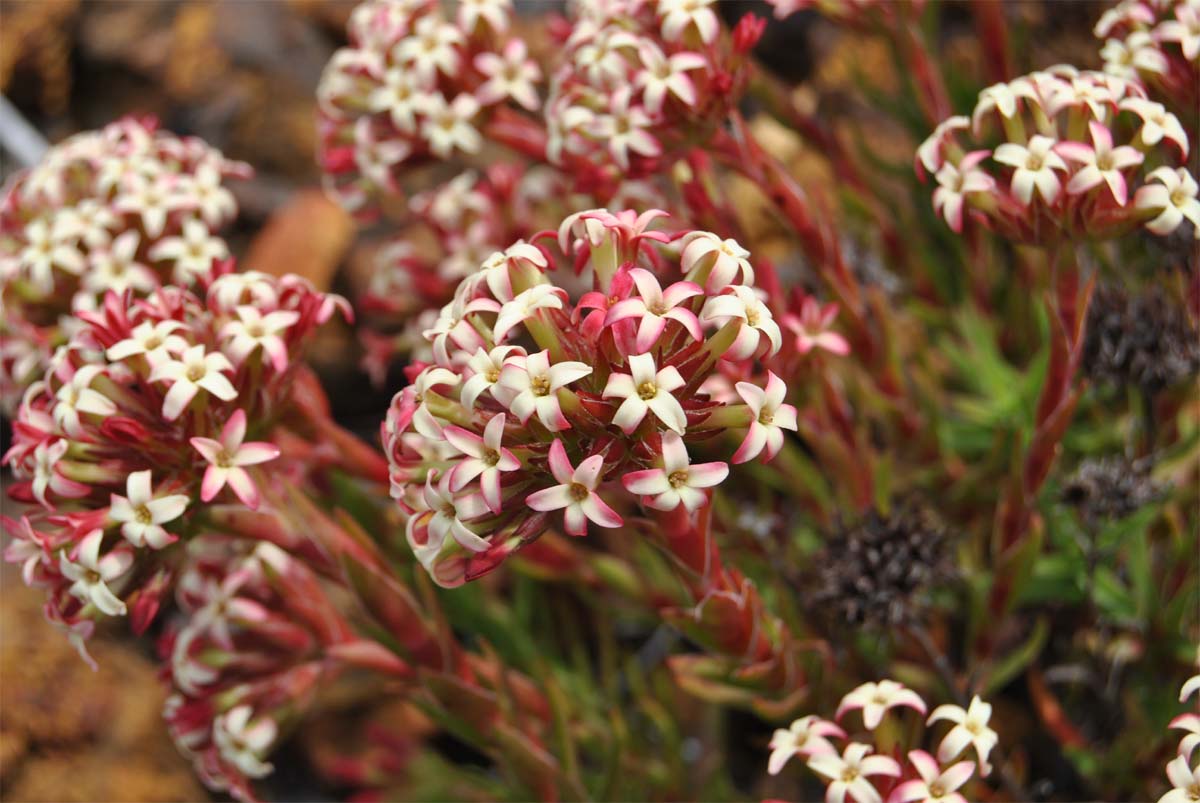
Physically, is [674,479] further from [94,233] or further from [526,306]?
[94,233]

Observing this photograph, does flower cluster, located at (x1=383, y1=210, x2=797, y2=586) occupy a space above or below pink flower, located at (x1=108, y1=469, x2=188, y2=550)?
above

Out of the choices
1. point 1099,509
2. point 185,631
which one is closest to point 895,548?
Answer: point 1099,509

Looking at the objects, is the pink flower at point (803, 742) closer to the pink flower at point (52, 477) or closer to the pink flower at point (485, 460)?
the pink flower at point (485, 460)

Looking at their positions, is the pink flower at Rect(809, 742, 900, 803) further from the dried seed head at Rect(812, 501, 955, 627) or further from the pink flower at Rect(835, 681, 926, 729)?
the dried seed head at Rect(812, 501, 955, 627)

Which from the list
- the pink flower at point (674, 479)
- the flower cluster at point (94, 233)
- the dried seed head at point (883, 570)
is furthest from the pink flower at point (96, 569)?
the dried seed head at point (883, 570)

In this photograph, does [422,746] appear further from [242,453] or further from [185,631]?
[242,453]

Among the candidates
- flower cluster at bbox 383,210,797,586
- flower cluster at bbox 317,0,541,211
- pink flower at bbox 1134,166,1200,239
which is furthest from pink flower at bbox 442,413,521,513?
pink flower at bbox 1134,166,1200,239
